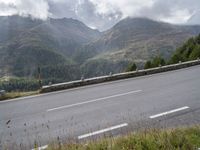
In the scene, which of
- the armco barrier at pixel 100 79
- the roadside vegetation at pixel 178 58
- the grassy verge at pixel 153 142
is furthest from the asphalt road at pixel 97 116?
the roadside vegetation at pixel 178 58

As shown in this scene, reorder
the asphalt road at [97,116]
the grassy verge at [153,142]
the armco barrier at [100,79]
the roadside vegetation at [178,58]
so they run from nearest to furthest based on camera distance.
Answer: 1. the grassy verge at [153,142]
2. the asphalt road at [97,116]
3. the armco barrier at [100,79]
4. the roadside vegetation at [178,58]

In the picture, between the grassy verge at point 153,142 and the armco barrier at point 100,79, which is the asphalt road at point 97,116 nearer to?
the grassy verge at point 153,142

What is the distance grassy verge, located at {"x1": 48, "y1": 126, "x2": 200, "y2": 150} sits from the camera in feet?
13.3

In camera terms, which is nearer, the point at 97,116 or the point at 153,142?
the point at 153,142

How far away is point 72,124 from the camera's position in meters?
6.79

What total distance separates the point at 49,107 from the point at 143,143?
229 inches

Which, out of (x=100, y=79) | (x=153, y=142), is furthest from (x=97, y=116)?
(x=100, y=79)

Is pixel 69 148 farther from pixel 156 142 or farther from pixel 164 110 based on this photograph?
pixel 164 110

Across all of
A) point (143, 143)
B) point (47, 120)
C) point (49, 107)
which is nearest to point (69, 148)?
point (143, 143)

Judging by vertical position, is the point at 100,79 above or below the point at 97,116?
above

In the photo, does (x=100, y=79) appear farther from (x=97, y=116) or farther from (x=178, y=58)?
(x=178, y=58)

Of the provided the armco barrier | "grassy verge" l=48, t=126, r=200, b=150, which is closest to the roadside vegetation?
the armco barrier

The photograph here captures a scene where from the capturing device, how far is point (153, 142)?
14.0ft

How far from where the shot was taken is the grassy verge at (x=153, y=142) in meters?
4.05
